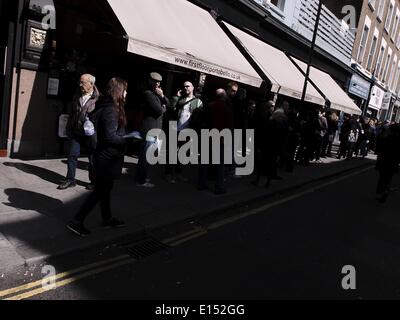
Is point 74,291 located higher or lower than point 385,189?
lower

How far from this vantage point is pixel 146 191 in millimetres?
6695

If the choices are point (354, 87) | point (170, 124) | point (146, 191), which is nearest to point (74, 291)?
point (146, 191)

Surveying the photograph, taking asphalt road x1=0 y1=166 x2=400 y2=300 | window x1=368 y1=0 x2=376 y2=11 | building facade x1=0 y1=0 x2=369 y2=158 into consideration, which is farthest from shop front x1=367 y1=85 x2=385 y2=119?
asphalt road x1=0 y1=166 x2=400 y2=300

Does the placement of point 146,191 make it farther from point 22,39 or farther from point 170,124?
point 22,39

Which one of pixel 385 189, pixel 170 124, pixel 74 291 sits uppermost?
pixel 170 124

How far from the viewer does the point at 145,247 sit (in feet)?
15.5

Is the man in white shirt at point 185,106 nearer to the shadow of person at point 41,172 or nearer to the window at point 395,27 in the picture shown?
the shadow of person at point 41,172

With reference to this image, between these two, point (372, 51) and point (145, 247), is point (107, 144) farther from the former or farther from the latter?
point (372, 51)

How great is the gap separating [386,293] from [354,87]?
21634 mm

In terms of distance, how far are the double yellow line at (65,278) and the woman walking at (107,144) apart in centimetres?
55

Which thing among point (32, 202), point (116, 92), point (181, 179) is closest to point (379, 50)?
point (181, 179)

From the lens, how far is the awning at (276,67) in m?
11.2

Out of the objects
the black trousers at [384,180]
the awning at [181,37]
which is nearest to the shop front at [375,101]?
the black trousers at [384,180]

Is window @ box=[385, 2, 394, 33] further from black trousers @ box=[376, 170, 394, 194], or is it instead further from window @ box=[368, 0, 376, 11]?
black trousers @ box=[376, 170, 394, 194]
